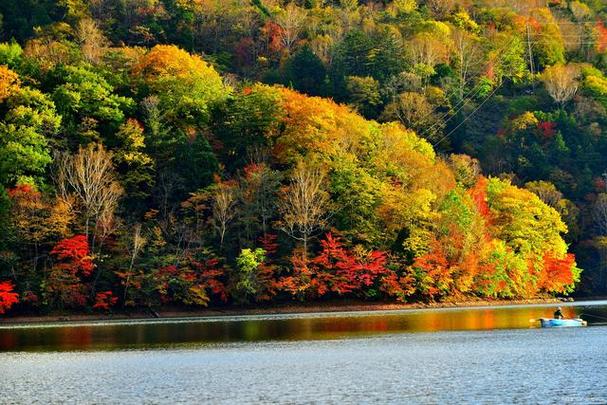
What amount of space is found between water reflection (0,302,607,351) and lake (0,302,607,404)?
0.14 metres

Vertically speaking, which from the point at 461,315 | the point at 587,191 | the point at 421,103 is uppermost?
the point at 421,103

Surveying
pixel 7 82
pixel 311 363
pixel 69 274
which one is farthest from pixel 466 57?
pixel 311 363

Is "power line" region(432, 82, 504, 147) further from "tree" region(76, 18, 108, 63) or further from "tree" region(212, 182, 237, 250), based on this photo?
"tree" region(212, 182, 237, 250)

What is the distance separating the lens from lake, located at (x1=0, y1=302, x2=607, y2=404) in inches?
1638

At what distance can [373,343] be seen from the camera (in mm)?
61719

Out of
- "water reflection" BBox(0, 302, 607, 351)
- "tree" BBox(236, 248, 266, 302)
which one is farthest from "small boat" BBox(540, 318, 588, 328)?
"tree" BBox(236, 248, 266, 302)

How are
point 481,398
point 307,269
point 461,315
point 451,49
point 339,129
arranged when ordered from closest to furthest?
point 481,398, point 461,315, point 307,269, point 339,129, point 451,49

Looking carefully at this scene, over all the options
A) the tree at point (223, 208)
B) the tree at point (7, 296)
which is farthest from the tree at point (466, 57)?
the tree at point (7, 296)

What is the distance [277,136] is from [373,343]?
4765 centimetres

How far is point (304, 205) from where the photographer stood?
9675cm

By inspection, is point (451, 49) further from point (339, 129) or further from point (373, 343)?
point (373, 343)

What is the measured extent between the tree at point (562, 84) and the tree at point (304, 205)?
2145 inches

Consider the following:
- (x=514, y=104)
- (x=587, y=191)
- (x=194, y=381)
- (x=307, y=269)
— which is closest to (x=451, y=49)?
(x=514, y=104)

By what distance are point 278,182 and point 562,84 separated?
58.7 meters
